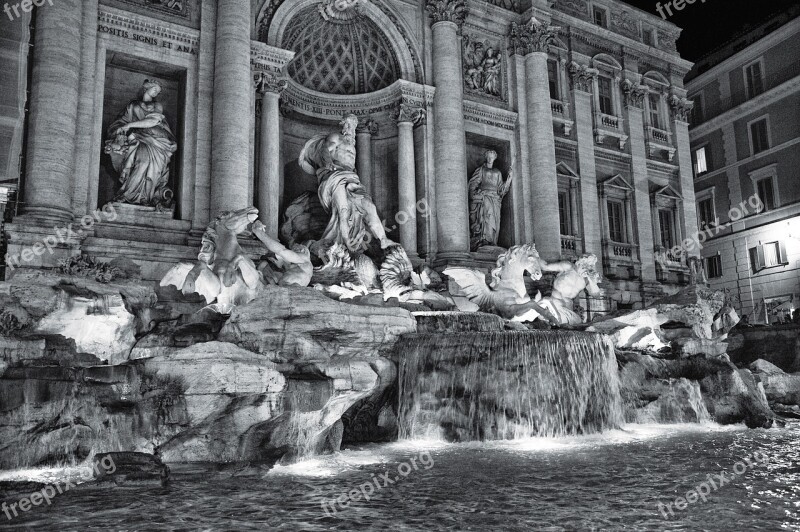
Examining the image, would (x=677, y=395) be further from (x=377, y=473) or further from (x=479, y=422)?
(x=377, y=473)

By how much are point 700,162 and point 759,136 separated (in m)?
3.85

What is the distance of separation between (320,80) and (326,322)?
12318mm

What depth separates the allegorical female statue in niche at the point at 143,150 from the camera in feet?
49.2

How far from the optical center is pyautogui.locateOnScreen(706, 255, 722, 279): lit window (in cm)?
3344

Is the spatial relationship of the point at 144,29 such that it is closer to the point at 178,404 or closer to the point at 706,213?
the point at 178,404

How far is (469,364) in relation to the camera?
1027cm

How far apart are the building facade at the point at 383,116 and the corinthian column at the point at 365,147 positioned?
6 cm

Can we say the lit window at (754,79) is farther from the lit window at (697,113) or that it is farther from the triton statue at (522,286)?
the triton statue at (522,286)

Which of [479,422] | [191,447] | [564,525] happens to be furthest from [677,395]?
[191,447]

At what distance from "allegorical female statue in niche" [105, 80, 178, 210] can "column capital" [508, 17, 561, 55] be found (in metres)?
11.9

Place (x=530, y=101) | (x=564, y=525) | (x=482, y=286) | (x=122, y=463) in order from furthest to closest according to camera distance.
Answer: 1. (x=530, y=101)
2. (x=482, y=286)
3. (x=122, y=463)
4. (x=564, y=525)

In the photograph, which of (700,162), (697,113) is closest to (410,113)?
(700,162)

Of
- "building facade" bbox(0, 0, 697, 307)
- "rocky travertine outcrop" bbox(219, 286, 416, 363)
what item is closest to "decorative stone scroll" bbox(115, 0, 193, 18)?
"building facade" bbox(0, 0, 697, 307)

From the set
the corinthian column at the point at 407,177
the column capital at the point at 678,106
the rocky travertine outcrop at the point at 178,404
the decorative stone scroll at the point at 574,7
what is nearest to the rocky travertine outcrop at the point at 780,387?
the corinthian column at the point at 407,177
